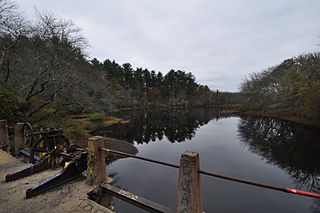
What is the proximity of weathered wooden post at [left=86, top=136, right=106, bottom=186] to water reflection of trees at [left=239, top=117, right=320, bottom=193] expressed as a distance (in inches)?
419

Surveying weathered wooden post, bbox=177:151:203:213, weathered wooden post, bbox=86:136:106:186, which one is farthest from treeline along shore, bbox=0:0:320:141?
weathered wooden post, bbox=177:151:203:213

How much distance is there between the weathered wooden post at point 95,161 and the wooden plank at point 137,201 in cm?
20

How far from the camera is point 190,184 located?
2.61m

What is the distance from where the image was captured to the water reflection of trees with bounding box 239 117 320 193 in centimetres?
1079

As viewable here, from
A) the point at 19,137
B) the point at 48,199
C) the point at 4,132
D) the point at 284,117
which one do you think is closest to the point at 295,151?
the point at 48,199

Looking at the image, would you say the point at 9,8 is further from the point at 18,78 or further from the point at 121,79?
the point at 121,79

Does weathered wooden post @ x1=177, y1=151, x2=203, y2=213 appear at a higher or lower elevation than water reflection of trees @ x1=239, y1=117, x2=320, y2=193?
higher

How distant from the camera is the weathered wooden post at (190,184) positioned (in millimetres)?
2584

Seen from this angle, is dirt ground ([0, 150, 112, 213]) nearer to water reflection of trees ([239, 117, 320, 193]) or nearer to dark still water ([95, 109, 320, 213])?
dark still water ([95, 109, 320, 213])

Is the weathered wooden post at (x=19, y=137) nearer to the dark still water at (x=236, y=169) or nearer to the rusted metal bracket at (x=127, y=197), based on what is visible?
the dark still water at (x=236, y=169)

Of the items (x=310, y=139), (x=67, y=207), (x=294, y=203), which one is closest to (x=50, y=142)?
(x=67, y=207)

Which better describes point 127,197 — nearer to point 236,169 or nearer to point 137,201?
point 137,201

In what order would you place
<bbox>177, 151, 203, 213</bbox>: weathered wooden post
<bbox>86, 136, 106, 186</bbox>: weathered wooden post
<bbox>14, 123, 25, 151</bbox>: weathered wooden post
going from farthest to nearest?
<bbox>14, 123, 25, 151</bbox>: weathered wooden post → <bbox>86, 136, 106, 186</bbox>: weathered wooden post → <bbox>177, 151, 203, 213</bbox>: weathered wooden post

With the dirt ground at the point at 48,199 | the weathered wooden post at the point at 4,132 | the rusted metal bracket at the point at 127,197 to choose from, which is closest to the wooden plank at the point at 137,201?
the rusted metal bracket at the point at 127,197
